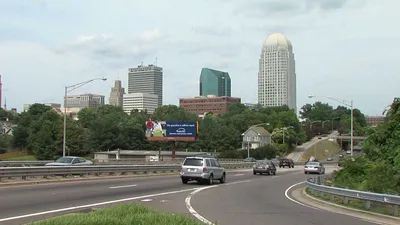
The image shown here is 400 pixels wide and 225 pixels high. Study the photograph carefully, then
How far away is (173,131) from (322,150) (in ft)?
265

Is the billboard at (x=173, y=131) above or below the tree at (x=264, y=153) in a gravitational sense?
above

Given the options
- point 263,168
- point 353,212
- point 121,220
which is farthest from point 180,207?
point 263,168

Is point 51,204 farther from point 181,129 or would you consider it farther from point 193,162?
point 181,129

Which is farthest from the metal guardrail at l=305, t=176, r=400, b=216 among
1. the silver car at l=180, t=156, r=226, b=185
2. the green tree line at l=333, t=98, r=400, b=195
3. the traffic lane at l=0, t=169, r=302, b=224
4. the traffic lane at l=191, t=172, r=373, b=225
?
the silver car at l=180, t=156, r=226, b=185

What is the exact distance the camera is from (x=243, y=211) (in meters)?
16.6

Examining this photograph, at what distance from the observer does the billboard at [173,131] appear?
9006cm

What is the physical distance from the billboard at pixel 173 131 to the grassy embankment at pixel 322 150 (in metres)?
58.7

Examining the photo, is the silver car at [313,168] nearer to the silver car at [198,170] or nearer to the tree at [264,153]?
the silver car at [198,170]

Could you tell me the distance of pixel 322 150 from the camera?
519 feet

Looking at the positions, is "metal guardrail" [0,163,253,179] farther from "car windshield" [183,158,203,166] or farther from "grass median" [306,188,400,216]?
"grass median" [306,188,400,216]

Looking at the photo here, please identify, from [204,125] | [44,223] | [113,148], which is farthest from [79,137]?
[44,223]

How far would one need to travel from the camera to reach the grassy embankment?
485 ft

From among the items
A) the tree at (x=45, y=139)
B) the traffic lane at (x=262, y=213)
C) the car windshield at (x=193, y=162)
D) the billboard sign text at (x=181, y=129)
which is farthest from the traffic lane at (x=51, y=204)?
the tree at (x=45, y=139)

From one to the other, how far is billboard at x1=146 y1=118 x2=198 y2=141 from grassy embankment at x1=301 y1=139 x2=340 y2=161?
58.7 m
